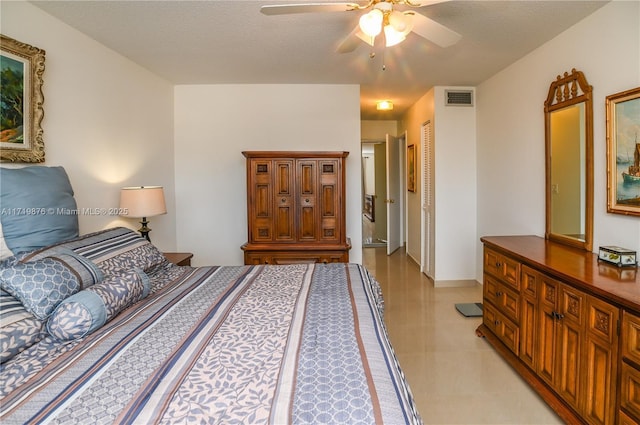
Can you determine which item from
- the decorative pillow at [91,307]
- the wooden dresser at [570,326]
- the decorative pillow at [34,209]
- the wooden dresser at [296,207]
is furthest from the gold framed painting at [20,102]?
the wooden dresser at [570,326]

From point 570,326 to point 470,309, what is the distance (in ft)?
5.72

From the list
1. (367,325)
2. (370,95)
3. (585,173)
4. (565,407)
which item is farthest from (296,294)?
(370,95)

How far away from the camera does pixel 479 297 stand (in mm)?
3980

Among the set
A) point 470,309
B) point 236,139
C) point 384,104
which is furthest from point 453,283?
point 236,139

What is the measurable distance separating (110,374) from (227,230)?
10.4 feet

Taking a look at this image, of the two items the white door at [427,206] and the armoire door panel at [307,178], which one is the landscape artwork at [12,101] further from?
the white door at [427,206]

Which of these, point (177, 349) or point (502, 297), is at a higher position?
point (177, 349)

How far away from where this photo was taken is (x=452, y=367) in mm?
2518

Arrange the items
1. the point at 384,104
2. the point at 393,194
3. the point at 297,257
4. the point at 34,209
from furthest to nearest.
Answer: the point at 393,194 < the point at 384,104 < the point at 297,257 < the point at 34,209

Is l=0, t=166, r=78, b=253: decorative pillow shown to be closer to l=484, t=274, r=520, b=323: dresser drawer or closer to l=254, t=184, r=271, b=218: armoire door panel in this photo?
l=254, t=184, r=271, b=218: armoire door panel

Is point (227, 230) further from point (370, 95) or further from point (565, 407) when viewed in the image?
point (565, 407)

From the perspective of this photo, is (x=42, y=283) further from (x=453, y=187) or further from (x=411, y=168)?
(x=411, y=168)

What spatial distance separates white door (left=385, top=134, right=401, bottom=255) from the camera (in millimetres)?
5938

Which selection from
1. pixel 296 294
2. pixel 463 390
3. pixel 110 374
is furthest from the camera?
pixel 463 390
